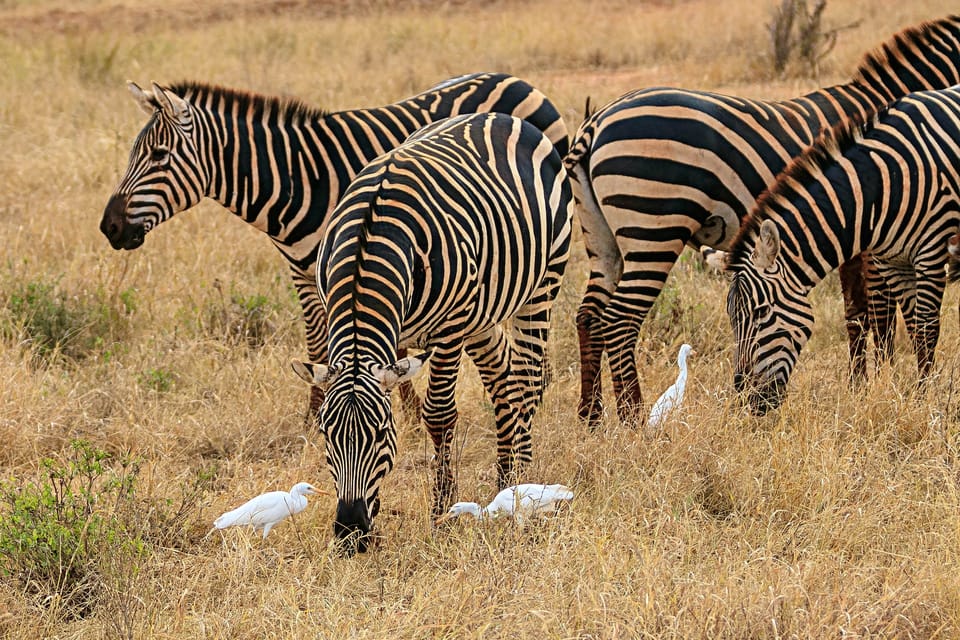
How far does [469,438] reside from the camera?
18.7ft

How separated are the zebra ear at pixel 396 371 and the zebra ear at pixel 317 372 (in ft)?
0.47

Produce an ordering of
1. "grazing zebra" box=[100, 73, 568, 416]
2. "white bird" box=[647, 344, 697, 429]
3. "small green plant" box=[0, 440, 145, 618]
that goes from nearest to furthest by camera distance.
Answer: "small green plant" box=[0, 440, 145, 618], "white bird" box=[647, 344, 697, 429], "grazing zebra" box=[100, 73, 568, 416]

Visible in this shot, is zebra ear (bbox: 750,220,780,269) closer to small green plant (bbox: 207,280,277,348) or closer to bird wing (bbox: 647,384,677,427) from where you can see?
bird wing (bbox: 647,384,677,427)

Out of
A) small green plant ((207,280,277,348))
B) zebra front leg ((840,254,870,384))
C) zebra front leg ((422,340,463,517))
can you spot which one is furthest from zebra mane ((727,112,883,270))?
small green plant ((207,280,277,348))

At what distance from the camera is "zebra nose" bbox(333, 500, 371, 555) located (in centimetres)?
381

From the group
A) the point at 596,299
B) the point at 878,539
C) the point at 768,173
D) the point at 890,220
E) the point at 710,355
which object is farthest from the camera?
the point at 710,355

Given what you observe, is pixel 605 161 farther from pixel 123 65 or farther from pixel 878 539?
pixel 123 65

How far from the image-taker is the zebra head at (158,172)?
18.6ft

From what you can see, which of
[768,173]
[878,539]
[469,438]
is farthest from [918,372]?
[469,438]

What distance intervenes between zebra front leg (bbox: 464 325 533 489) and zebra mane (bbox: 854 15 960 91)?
9.57 ft

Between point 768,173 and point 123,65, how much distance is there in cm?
1014

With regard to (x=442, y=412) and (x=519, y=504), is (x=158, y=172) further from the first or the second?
(x=519, y=504)

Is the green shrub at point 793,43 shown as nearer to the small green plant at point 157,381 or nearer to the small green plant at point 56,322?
the small green plant at point 56,322

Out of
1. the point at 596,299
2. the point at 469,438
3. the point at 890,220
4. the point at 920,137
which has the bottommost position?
the point at 469,438
